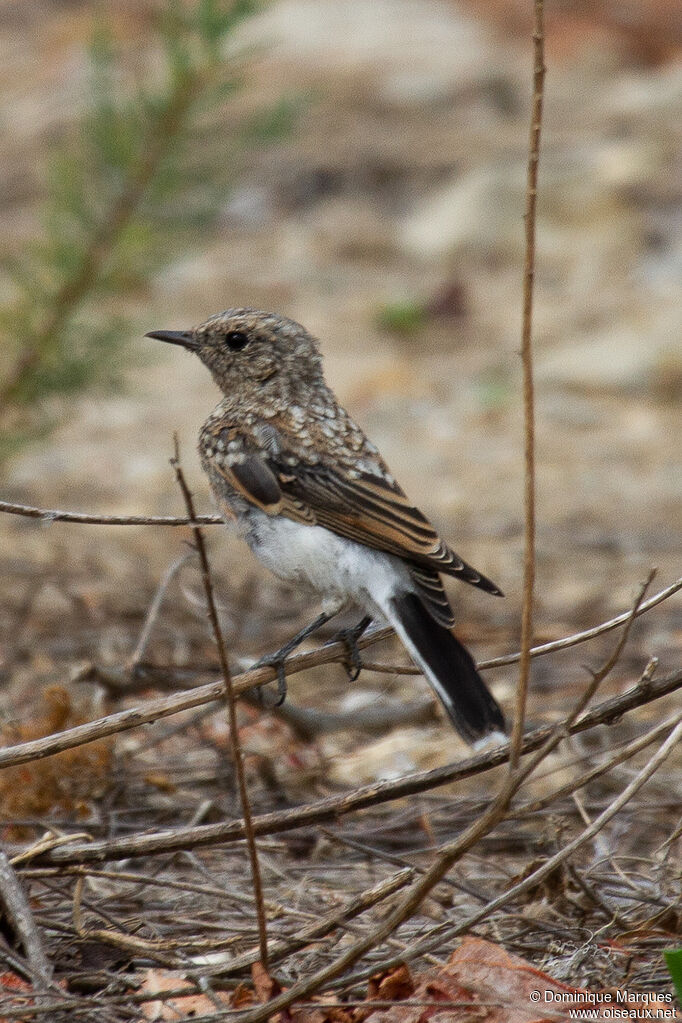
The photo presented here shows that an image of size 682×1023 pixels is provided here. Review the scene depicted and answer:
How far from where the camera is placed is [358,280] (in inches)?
424

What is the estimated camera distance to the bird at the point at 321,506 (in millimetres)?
3559

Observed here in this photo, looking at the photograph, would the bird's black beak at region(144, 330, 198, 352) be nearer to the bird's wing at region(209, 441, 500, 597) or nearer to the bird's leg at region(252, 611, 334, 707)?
the bird's wing at region(209, 441, 500, 597)

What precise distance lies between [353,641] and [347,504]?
0.48 m

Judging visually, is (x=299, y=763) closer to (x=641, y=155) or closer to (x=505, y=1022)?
(x=505, y=1022)

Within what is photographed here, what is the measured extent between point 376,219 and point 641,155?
2.36 meters

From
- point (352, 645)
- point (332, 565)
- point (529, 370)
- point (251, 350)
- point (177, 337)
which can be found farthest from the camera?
point (251, 350)

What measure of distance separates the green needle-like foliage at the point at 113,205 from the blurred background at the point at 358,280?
16mm

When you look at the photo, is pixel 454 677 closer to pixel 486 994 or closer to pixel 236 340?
pixel 486 994

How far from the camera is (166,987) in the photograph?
2.96m

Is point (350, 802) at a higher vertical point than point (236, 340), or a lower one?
lower

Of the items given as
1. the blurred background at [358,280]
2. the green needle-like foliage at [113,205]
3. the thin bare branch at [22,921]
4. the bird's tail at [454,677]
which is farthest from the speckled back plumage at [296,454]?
the green needle-like foliage at [113,205]

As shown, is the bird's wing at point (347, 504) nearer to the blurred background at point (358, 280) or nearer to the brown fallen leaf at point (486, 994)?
the blurred background at point (358, 280)

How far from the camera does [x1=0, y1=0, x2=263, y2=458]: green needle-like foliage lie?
19.6 ft

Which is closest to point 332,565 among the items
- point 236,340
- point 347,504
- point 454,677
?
point 347,504
